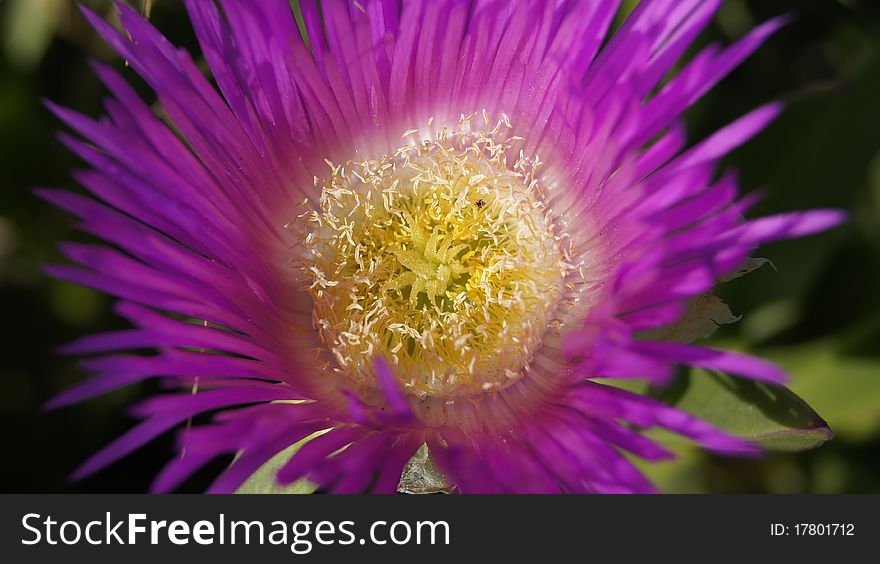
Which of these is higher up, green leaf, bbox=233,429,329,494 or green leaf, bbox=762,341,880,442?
green leaf, bbox=762,341,880,442

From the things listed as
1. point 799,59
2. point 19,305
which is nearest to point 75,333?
point 19,305

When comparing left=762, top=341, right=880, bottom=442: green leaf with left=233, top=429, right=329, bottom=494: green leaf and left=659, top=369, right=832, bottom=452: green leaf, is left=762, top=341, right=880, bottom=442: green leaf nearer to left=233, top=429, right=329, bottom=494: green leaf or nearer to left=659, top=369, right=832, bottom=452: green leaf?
left=659, top=369, right=832, bottom=452: green leaf

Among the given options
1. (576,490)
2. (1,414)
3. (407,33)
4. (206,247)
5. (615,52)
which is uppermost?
(407,33)

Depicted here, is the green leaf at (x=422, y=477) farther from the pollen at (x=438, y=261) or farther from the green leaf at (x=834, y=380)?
the green leaf at (x=834, y=380)

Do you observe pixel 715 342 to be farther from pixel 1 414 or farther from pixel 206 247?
pixel 1 414

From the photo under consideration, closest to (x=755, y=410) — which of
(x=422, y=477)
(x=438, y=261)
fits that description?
(x=422, y=477)

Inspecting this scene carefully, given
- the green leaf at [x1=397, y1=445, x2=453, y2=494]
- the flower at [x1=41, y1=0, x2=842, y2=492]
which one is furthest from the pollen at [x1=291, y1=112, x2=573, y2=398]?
the green leaf at [x1=397, y1=445, x2=453, y2=494]

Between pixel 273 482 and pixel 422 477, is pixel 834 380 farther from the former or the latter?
pixel 273 482

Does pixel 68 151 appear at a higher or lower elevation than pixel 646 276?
higher
